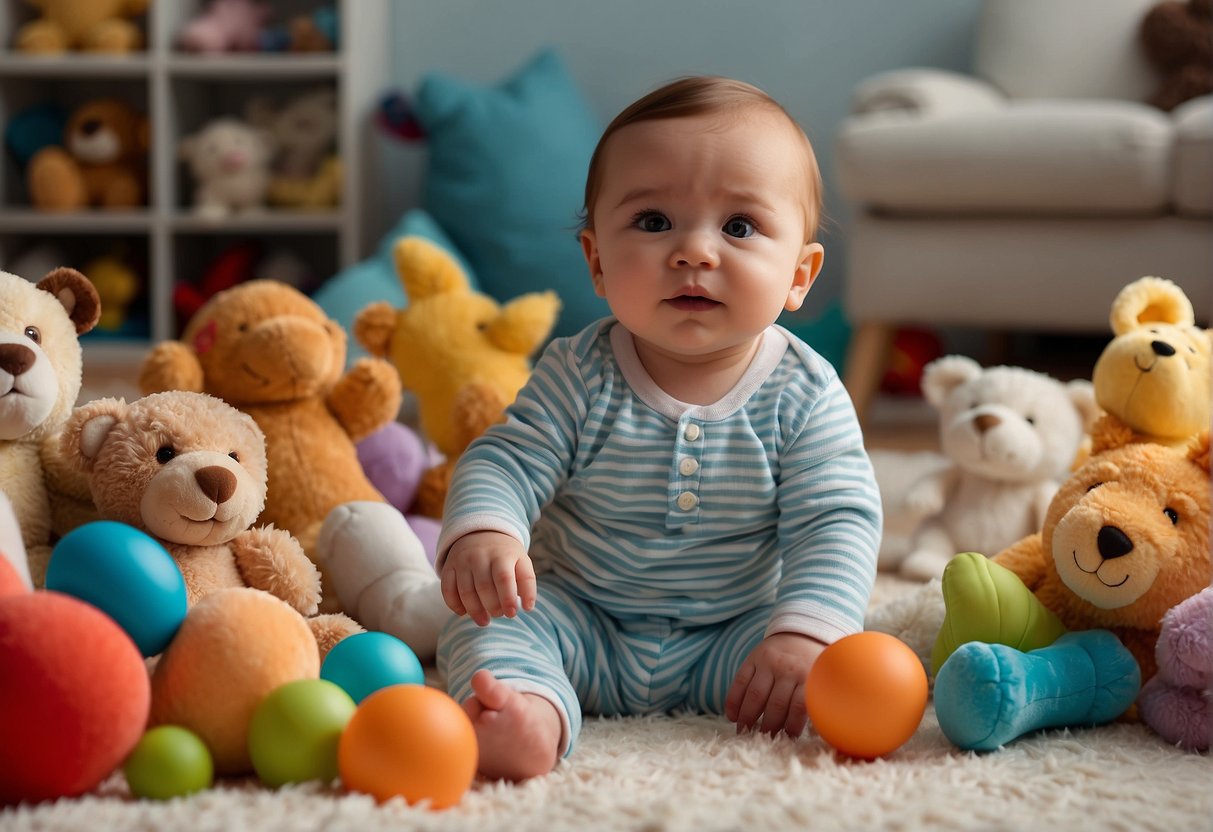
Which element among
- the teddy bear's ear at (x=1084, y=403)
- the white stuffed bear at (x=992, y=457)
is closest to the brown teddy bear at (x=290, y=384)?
the white stuffed bear at (x=992, y=457)

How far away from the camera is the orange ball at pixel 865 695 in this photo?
0.71m

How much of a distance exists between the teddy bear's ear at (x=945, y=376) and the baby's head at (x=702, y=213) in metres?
0.50

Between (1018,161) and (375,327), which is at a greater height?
(1018,161)

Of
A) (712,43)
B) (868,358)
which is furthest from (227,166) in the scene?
(868,358)

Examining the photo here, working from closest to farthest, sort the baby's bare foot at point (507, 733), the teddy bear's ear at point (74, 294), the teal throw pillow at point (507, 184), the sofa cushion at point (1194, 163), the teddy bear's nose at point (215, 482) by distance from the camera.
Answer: the baby's bare foot at point (507, 733) → the teddy bear's nose at point (215, 482) → the teddy bear's ear at point (74, 294) → the sofa cushion at point (1194, 163) → the teal throw pillow at point (507, 184)

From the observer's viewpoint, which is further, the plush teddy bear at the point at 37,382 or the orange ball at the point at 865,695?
the plush teddy bear at the point at 37,382

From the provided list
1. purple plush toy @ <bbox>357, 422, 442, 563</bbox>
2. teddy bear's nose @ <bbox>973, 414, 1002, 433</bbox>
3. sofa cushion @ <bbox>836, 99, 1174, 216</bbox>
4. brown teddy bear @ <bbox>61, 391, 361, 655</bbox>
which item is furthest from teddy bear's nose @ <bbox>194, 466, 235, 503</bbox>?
sofa cushion @ <bbox>836, 99, 1174, 216</bbox>

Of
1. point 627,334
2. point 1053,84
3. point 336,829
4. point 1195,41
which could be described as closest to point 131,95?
point 1053,84

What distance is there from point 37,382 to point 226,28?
7.34ft

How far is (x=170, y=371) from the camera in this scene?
102 centimetres

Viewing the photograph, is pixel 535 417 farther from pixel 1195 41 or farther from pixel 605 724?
pixel 1195 41

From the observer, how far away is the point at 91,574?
26.7 inches

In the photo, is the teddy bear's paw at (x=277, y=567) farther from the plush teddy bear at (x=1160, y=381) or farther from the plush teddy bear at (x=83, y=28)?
the plush teddy bear at (x=83, y=28)

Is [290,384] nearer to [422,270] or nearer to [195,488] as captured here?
[195,488]
